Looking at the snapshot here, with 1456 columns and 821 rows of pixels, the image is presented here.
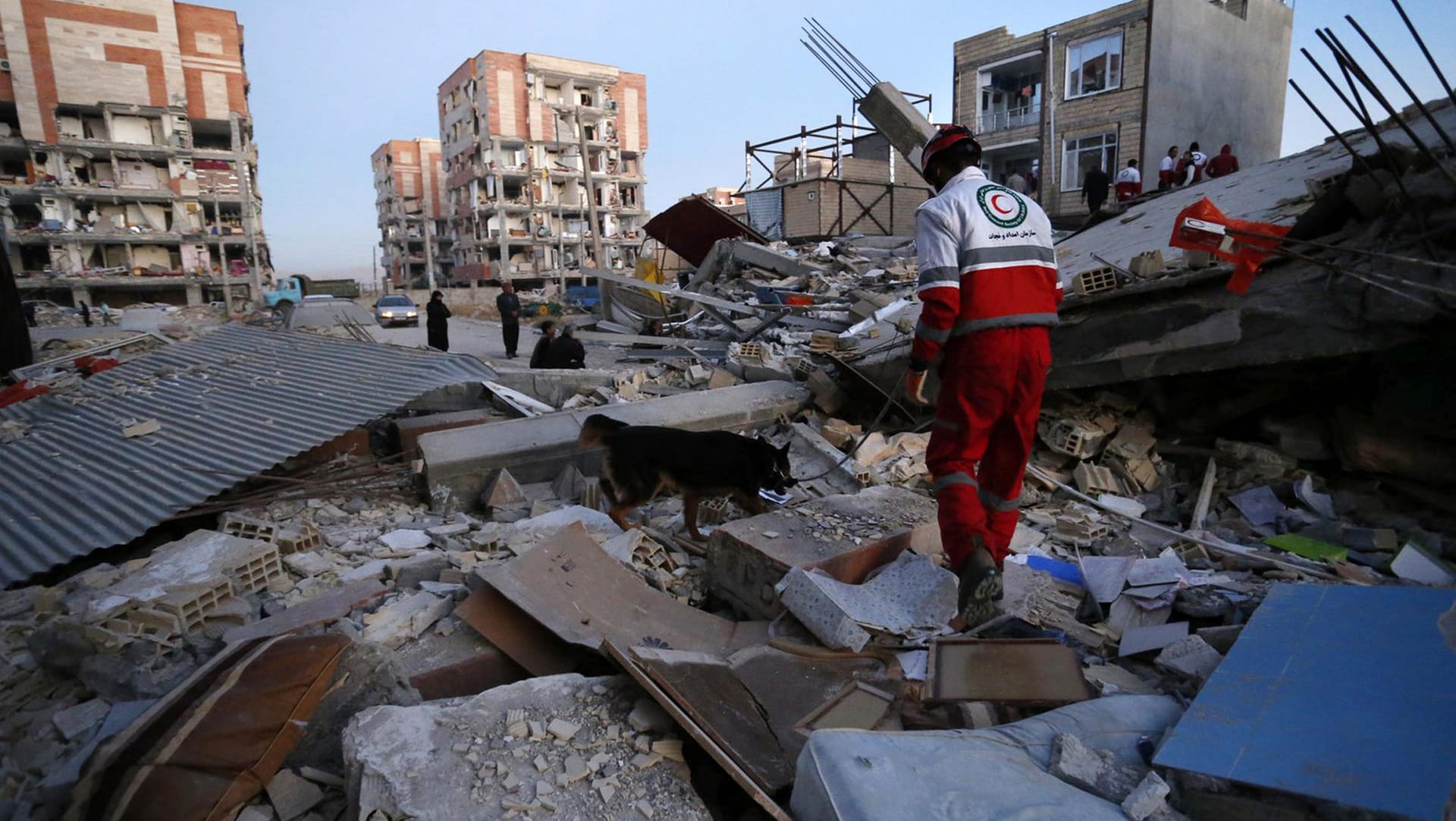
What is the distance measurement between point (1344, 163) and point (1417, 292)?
3332 millimetres

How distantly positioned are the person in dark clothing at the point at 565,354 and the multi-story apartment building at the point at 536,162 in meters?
40.7

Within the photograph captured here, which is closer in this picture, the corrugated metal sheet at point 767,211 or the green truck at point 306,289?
the corrugated metal sheet at point 767,211

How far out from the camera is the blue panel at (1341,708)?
163 centimetres

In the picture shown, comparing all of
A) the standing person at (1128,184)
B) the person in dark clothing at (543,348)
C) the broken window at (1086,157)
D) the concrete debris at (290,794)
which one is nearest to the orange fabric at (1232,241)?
the concrete debris at (290,794)

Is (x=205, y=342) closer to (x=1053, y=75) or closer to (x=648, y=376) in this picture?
(x=648, y=376)

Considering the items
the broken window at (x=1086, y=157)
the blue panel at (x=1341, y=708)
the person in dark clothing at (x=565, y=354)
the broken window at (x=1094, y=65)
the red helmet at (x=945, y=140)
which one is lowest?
the blue panel at (x=1341, y=708)

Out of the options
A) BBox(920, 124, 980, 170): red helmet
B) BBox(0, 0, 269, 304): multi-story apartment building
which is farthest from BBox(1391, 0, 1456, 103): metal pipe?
BBox(0, 0, 269, 304): multi-story apartment building

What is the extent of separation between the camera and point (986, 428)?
9.96ft

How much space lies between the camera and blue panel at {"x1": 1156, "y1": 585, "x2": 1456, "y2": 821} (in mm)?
1630

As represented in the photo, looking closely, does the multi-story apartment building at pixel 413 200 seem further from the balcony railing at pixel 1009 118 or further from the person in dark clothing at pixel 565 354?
the person in dark clothing at pixel 565 354

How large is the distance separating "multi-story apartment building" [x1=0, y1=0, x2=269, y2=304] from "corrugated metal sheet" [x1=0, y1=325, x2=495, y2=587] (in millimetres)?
41857

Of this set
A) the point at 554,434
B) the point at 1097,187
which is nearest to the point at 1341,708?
the point at 554,434

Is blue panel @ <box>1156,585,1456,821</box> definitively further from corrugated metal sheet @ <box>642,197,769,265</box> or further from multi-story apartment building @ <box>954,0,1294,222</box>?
multi-story apartment building @ <box>954,0,1294,222</box>

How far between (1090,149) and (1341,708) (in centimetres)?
2392
